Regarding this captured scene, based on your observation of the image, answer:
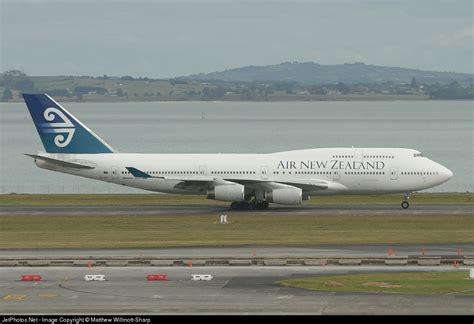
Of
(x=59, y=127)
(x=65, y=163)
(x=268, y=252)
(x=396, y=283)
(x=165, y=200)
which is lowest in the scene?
(x=165, y=200)

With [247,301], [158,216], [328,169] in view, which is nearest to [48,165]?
[158,216]

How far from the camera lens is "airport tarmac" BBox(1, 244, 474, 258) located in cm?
4959

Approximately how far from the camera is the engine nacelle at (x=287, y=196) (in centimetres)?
7594

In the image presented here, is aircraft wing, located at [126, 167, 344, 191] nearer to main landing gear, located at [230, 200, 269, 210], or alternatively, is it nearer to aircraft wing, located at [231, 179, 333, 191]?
aircraft wing, located at [231, 179, 333, 191]

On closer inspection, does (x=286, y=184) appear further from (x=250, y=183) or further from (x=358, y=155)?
(x=358, y=155)

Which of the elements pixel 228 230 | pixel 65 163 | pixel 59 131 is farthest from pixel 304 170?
pixel 59 131

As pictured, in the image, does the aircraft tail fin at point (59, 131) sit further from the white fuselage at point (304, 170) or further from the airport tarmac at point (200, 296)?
the airport tarmac at point (200, 296)

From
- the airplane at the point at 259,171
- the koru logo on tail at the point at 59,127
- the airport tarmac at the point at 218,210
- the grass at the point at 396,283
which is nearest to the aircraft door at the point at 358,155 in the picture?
the airplane at the point at 259,171

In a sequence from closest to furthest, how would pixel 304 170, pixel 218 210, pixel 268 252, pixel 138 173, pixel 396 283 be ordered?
pixel 396 283 < pixel 268 252 < pixel 218 210 < pixel 304 170 < pixel 138 173

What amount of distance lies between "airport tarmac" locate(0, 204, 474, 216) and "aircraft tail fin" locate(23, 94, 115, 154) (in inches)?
178

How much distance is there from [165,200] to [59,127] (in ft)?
36.9

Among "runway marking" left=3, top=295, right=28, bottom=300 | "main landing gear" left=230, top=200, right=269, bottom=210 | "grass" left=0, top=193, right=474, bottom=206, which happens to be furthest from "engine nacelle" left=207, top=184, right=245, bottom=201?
"runway marking" left=3, top=295, right=28, bottom=300

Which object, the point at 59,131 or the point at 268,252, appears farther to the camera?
the point at 59,131

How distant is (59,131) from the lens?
80.8 meters
